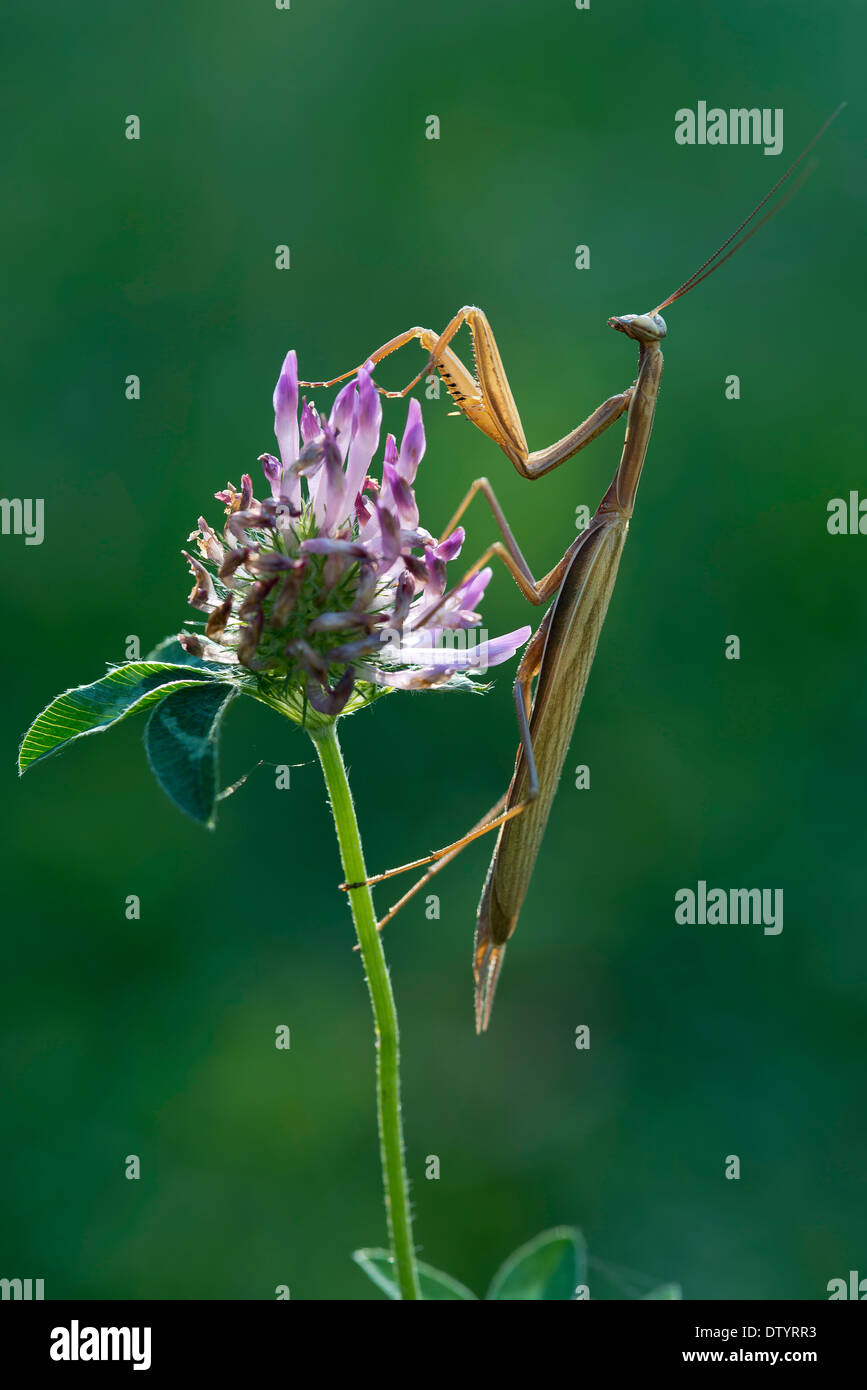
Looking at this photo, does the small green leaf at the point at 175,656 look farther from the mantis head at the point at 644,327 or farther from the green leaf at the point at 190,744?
the mantis head at the point at 644,327

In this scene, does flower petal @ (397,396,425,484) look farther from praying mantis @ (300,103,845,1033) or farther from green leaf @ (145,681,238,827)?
green leaf @ (145,681,238,827)

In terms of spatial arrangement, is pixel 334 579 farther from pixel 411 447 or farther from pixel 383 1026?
pixel 383 1026

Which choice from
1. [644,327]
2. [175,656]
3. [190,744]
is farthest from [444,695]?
[190,744]

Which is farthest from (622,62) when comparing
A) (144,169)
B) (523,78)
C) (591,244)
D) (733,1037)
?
(733,1037)

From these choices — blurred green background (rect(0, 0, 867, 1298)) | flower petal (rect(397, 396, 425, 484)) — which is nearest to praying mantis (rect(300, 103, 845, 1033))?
flower petal (rect(397, 396, 425, 484))

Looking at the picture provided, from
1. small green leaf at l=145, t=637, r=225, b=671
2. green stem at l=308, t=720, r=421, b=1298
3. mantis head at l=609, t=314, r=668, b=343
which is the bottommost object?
green stem at l=308, t=720, r=421, b=1298
